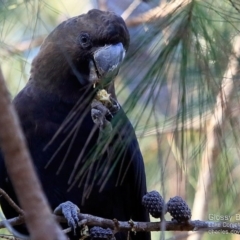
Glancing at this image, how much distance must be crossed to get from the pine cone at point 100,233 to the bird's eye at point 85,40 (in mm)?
845

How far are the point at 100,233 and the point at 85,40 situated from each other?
89cm

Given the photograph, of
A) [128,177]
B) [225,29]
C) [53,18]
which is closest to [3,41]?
[53,18]

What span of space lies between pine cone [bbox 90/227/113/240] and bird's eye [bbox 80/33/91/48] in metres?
0.84

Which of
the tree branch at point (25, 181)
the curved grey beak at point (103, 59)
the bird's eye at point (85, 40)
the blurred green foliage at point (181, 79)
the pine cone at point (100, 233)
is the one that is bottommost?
the pine cone at point (100, 233)

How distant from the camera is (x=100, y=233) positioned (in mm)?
1463

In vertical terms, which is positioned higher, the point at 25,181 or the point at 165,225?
the point at 25,181

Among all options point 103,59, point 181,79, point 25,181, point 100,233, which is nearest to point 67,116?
point 103,59

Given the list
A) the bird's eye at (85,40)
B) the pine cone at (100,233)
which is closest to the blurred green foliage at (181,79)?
the pine cone at (100,233)

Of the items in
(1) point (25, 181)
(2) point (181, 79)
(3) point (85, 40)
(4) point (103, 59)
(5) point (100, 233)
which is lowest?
(5) point (100, 233)

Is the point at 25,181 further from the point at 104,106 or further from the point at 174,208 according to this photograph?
the point at 104,106

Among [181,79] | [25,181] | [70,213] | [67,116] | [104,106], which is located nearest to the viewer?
[25,181]

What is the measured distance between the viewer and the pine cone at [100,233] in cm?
145

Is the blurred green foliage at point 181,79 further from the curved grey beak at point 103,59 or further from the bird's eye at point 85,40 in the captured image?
the bird's eye at point 85,40

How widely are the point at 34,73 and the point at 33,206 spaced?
1.61m
